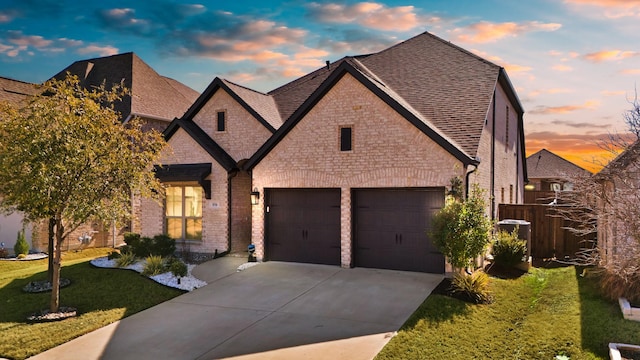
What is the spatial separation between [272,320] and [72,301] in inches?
241

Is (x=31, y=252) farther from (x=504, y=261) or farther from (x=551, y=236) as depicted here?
(x=551, y=236)

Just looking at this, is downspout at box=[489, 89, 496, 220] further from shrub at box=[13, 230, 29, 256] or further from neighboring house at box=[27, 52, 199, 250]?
shrub at box=[13, 230, 29, 256]

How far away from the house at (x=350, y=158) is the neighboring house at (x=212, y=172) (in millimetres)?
49

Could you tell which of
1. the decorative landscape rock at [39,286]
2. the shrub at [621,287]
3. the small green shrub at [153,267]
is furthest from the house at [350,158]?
the decorative landscape rock at [39,286]

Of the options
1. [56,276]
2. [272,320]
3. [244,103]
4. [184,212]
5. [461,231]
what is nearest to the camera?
[272,320]

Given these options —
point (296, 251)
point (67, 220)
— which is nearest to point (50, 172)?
point (67, 220)

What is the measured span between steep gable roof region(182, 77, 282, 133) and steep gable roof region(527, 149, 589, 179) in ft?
123

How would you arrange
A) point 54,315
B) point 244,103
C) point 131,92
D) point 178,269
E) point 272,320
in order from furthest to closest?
point 131,92 → point 244,103 → point 178,269 → point 54,315 → point 272,320

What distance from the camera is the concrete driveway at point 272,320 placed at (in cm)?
820

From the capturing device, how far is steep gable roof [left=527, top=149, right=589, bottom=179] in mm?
48125

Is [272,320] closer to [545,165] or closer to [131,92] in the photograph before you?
[131,92]

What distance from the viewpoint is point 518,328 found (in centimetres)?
911

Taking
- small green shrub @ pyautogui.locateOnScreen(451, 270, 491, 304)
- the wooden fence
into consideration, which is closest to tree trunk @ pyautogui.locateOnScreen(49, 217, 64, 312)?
small green shrub @ pyautogui.locateOnScreen(451, 270, 491, 304)

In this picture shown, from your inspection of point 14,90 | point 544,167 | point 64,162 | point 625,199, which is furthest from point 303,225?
point 544,167
